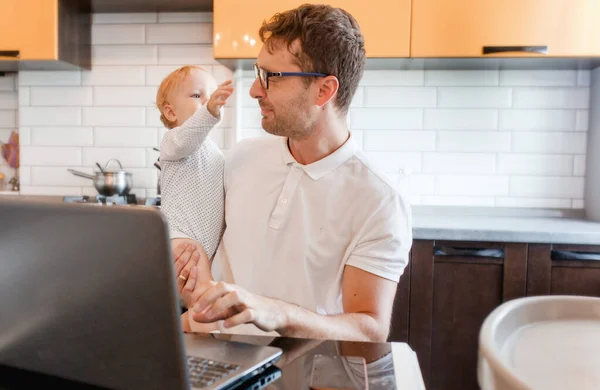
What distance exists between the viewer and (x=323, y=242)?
154 centimetres

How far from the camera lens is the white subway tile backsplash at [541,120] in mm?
2922

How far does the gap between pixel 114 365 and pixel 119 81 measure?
270cm

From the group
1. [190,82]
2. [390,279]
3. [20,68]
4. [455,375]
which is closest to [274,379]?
[390,279]

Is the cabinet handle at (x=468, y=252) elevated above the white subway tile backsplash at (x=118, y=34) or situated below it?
below

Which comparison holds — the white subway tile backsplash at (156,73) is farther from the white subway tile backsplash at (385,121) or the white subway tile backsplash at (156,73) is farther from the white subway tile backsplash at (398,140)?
the white subway tile backsplash at (398,140)

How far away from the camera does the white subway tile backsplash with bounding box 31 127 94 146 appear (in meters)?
3.23

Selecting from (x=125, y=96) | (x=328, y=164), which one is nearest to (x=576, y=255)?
(x=328, y=164)

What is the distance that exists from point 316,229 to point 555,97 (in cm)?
193

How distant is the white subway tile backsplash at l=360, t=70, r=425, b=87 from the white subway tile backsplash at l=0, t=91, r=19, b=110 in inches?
77.5

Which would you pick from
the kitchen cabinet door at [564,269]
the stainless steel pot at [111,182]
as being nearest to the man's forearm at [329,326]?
the kitchen cabinet door at [564,269]

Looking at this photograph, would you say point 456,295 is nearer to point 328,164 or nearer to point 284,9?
point 328,164

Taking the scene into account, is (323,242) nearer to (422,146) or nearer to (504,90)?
(422,146)

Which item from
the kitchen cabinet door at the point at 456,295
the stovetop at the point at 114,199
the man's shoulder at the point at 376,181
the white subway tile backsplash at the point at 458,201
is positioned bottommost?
the kitchen cabinet door at the point at 456,295

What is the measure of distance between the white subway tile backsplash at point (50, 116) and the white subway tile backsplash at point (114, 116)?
0.06 m
